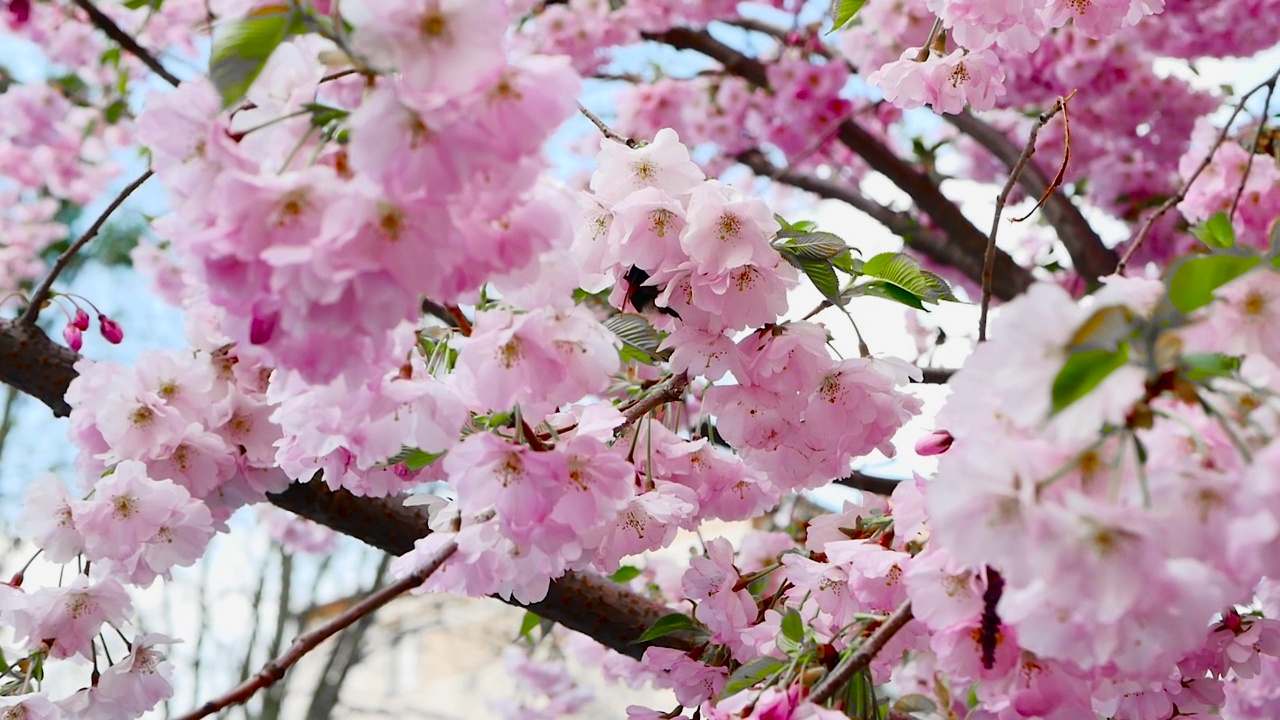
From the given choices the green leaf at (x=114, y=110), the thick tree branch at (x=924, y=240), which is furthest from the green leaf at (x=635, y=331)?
the green leaf at (x=114, y=110)

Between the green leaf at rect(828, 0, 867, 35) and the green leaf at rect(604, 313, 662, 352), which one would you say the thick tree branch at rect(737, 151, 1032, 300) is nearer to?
the green leaf at rect(828, 0, 867, 35)

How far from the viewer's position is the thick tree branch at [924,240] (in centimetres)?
286

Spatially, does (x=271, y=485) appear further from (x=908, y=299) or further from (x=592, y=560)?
(x=908, y=299)

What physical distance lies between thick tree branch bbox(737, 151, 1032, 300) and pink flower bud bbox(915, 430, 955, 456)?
212 cm

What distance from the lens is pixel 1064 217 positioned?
2994 millimetres

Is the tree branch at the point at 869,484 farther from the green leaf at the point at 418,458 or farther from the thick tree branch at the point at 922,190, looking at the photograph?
the thick tree branch at the point at 922,190

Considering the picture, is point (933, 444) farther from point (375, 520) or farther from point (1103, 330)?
point (375, 520)

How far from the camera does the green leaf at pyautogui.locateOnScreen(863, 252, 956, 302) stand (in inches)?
40.6

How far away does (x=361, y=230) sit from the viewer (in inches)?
23.0

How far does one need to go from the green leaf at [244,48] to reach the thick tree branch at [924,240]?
7.92ft

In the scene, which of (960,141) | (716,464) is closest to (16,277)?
(960,141)

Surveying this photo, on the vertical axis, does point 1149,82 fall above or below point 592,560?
above

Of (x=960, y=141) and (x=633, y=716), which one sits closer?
(x=633, y=716)

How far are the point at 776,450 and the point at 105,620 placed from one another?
86cm
